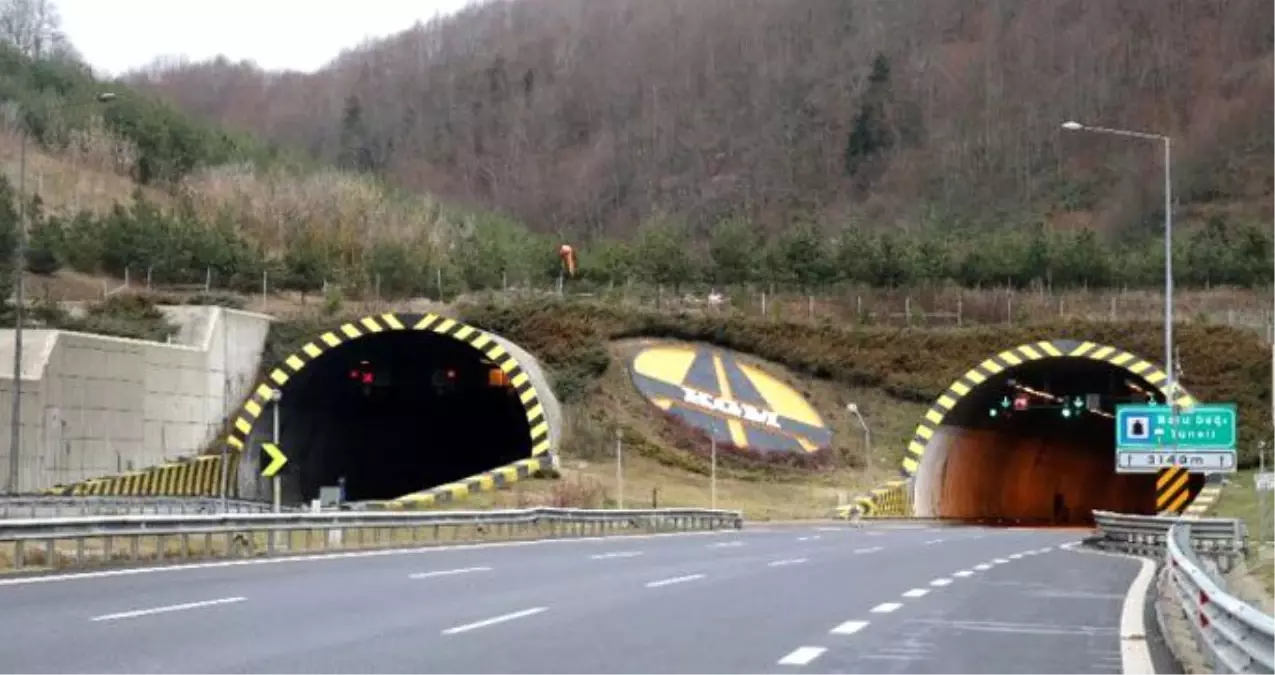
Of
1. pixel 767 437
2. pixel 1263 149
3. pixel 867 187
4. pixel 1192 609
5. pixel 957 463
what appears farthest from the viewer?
pixel 867 187

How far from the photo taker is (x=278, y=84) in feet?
630

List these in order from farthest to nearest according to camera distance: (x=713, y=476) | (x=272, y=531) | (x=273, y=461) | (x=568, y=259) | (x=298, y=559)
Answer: (x=568, y=259) < (x=713, y=476) < (x=273, y=461) < (x=272, y=531) < (x=298, y=559)

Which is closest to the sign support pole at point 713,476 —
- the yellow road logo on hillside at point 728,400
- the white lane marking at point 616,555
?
the yellow road logo on hillside at point 728,400

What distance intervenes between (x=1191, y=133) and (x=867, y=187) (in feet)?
107

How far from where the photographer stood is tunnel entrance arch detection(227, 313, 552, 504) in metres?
52.8

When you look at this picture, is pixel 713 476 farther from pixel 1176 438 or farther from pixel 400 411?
pixel 1176 438

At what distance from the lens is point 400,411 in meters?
64.6

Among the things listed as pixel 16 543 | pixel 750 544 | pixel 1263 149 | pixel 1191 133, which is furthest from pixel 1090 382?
pixel 1191 133

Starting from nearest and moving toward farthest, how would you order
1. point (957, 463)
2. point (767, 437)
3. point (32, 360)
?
point (32, 360), point (767, 437), point (957, 463)

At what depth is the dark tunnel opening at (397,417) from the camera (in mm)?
57438

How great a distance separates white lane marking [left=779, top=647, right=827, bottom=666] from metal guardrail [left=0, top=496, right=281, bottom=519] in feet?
67.5

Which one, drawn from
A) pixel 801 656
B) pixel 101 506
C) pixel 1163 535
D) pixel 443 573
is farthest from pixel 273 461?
pixel 801 656

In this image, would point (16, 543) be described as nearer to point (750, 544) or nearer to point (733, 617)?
point (733, 617)

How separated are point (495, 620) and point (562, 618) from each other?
0.66m
